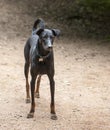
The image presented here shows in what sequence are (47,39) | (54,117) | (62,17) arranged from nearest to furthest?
(47,39), (54,117), (62,17)

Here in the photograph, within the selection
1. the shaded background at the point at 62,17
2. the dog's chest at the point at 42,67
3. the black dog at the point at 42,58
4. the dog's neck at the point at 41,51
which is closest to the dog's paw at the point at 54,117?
the black dog at the point at 42,58

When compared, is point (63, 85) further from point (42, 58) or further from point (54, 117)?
point (42, 58)

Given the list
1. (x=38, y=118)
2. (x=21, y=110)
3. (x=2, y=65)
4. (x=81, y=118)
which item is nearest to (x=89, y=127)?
(x=81, y=118)

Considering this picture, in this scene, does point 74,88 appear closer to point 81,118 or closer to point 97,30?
point 81,118

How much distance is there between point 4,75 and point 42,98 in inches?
72.5

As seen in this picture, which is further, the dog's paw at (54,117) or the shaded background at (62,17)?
the shaded background at (62,17)

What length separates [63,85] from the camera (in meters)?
8.80

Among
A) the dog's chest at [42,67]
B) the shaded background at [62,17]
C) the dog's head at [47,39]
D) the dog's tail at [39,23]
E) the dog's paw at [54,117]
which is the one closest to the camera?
the dog's head at [47,39]

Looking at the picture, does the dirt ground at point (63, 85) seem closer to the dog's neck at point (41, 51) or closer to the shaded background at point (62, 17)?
the shaded background at point (62, 17)

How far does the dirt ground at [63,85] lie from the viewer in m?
6.67

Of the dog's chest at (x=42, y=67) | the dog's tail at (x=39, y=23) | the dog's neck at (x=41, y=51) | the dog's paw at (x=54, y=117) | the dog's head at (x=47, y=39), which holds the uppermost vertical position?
the dog's tail at (x=39, y=23)

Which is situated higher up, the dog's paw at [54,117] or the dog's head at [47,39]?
the dog's head at [47,39]

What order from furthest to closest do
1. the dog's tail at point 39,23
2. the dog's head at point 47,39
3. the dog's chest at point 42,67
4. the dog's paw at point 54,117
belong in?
the dog's tail at point 39,23 < the dog's paw at point 54,117 < the dog's chest at point 42,67 < the dog's head at point 47,39

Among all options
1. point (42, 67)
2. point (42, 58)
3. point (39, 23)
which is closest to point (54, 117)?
point (42, 67)
